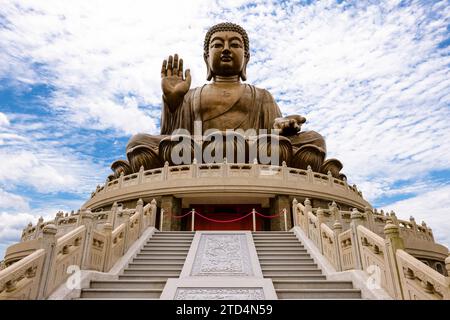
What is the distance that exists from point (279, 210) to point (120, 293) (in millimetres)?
6973

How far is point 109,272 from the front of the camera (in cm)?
578

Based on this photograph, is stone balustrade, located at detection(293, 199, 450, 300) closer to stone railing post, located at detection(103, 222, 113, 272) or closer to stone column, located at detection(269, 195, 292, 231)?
stone column, located at detection(269, 195, 292, 231)

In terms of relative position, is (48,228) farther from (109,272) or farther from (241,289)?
(241,289)

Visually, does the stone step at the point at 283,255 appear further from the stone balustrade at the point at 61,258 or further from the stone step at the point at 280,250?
the stone balustrade at the point at 61,258

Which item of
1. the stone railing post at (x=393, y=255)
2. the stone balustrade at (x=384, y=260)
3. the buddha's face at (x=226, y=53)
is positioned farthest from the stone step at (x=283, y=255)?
the buddha's face at (x=226, y=53)

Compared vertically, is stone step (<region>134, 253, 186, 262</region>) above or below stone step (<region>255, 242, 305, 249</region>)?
below

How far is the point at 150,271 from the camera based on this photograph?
5.97 metres

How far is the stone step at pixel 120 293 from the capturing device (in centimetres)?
463

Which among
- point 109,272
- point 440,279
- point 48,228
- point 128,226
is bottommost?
point 440,279

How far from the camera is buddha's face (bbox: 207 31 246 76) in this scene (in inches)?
664

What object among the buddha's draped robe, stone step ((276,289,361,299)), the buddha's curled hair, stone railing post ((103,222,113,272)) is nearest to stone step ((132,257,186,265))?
stone railing post ((103,222,113,272))

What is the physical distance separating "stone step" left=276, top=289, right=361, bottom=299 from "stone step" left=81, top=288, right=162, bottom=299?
5.50 feet
